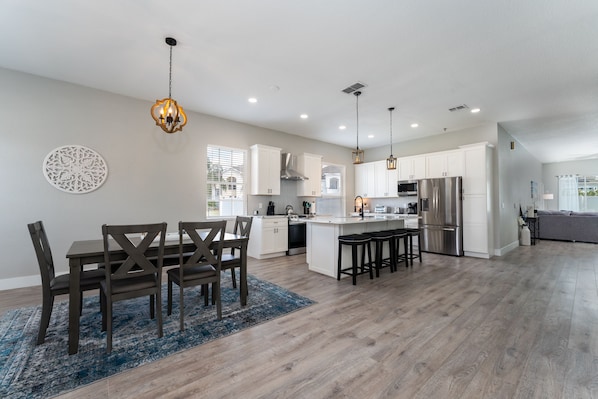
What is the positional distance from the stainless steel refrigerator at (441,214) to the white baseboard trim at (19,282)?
7.27 m

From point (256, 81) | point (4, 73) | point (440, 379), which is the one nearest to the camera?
point (440, 379)

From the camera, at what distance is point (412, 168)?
6840mm

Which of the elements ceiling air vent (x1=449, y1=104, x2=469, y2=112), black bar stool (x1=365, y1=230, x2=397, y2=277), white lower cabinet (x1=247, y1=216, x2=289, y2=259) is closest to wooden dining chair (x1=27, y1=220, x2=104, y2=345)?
white lower cabinet (x1=247, y1=216, x2=289, y2=259)

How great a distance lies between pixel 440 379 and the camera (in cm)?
180

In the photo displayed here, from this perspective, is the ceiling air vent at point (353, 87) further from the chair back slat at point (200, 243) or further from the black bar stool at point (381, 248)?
the chair back slat at point (200, 243)

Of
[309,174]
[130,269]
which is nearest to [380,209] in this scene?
[309,174]

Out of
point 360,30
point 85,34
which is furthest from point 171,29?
point 360,30

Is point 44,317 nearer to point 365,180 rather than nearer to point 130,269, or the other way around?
point 130,269

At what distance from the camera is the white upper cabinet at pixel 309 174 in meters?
6.80

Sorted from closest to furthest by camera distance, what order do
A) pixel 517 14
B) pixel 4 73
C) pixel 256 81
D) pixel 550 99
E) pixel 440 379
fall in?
pixel 440 379 < pixel 517 14 < pixel 4 73 < pixel 256 81 < pixel 550 99

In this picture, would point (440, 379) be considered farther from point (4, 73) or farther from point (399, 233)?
point (4, 73)

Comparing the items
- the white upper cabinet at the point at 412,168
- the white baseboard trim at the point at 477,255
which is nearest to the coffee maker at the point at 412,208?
the white upper cabinet at the point at 412,168

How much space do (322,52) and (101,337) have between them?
3.76m

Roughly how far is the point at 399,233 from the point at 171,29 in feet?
14.9
